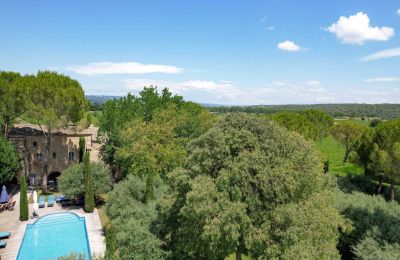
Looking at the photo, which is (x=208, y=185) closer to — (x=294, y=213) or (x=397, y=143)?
(x=294, y=213)

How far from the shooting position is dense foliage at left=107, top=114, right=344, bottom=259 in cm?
1258

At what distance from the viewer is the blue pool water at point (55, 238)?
19797 millimetres

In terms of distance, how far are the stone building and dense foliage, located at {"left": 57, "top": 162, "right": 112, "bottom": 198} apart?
24.6 ft

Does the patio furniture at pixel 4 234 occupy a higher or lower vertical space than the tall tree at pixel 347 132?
lower

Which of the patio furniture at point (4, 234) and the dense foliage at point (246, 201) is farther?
the patio furniture at point (4, 234)

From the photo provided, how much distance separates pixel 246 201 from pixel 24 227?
1917 centimetres

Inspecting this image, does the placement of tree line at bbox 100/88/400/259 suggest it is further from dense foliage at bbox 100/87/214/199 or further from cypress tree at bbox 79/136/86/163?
cypress tree at bbox 79/136/86/163

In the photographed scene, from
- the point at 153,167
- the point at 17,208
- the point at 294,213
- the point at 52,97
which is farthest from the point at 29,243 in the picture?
the point at 294,213

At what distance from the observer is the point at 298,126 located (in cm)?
3841

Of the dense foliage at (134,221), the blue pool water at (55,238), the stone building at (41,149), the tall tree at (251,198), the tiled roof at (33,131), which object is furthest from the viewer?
the tiled roof at (33,131)

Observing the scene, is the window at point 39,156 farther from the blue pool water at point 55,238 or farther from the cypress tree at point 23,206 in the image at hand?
the blue pool water at point 55,238

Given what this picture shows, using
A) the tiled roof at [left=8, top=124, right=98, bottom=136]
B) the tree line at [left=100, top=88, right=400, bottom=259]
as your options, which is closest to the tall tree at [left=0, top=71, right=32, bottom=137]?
the tiled roof at [left=8, top=124, right=98, bottom=136]

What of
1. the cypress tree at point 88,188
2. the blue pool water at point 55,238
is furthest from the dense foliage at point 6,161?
the cypress tree at point 88,188

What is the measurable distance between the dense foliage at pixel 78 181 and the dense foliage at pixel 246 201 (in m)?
13.8
